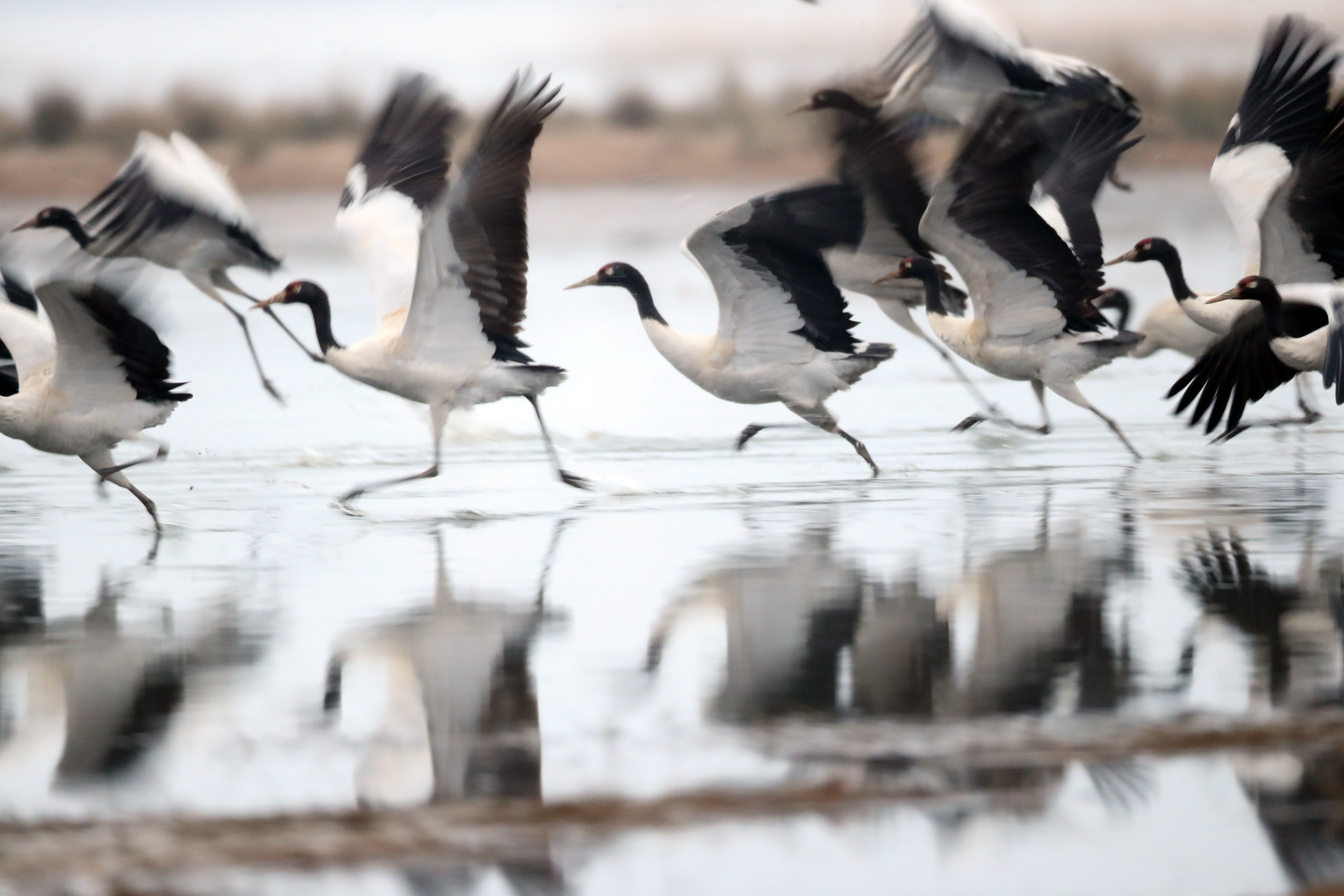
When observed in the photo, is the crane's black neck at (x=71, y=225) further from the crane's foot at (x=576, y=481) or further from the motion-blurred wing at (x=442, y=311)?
the crane's foot at (x=576, y=481)

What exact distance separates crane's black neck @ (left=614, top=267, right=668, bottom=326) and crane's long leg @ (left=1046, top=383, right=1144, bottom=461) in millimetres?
2690

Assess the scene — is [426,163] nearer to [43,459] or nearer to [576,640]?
[43,459]

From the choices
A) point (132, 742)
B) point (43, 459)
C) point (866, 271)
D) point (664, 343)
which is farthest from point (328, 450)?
point (132, 742)

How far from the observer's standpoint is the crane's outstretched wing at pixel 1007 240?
980 cm

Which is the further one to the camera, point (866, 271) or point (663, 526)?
point (866, 271)

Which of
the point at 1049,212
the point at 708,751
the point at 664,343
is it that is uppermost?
the point at 1049,212

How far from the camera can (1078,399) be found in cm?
1145

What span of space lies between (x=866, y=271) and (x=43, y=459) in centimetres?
591

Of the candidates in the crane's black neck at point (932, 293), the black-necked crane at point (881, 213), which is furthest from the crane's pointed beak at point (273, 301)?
the crane's black neck at point (932, 293)

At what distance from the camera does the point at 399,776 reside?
463 cm

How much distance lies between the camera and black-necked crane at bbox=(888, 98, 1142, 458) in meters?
9.84

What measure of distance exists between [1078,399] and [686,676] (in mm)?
6459

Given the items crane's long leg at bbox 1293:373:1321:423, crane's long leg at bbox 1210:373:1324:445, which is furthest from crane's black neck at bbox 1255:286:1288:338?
crane's long leg at bbox 1293:373:1321:423

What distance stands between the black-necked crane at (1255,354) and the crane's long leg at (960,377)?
163 centimetres
